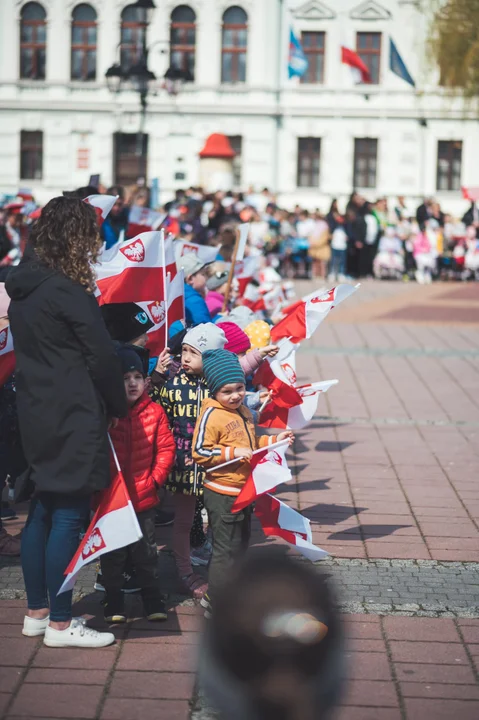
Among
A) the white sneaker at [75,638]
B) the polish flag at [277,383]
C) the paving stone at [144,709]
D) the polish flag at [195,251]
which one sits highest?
the polish flag at [195,251]

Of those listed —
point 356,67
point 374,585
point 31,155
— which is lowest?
point 374,585

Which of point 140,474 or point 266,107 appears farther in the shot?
point 266,107

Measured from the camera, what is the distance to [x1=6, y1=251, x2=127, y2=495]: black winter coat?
440 cm

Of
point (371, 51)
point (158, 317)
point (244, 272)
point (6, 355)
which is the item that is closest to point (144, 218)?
point (244, 272)

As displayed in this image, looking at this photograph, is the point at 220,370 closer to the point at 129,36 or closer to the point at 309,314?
the point at 309,314

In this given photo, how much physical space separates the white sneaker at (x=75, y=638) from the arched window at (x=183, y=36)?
134 feet

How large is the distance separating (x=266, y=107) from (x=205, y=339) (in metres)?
38.9

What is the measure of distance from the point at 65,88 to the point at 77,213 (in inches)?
1631

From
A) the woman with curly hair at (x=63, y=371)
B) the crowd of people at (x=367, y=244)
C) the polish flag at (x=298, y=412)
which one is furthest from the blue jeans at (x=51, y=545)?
the crowd of people at (x=367, y=244)

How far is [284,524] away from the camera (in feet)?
17.2

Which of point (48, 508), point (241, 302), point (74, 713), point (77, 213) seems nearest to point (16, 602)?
point (48, 508)

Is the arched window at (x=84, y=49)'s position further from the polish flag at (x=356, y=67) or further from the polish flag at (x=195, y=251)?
the polish flag at (x=195, y=251)

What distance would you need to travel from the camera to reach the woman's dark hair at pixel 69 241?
14.7ft

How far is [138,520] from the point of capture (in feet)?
15.9
